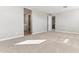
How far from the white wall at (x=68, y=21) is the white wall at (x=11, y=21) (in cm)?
642

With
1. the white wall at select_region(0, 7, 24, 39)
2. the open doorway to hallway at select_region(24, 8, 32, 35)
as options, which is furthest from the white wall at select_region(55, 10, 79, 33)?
the white wall at select_region(0, 7, 24, 39)

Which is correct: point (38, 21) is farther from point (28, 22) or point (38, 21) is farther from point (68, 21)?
point (68, 21)

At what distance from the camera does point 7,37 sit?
6.63 metres

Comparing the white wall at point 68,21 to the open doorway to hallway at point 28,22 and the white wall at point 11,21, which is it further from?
the white wall at point 11,21

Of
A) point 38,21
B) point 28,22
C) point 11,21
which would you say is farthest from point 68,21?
point 11,21

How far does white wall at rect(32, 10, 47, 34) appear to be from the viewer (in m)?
10.3

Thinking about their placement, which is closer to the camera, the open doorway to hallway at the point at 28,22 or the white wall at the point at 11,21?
the white wall at the point at 11,21

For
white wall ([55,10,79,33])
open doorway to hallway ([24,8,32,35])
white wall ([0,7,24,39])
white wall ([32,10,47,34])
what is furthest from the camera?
white wall ([55,10,79,33])

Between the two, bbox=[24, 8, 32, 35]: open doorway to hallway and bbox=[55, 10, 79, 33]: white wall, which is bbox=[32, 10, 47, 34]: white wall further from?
bbox=[55, 10, 79, 33]: white wall

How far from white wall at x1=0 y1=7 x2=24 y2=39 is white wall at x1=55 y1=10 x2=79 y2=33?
253 inches

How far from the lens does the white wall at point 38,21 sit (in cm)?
1033

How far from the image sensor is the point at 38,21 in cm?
1134

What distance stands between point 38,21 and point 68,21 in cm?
384

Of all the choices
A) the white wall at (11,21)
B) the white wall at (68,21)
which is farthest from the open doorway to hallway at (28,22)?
the white wall at (68,21)
